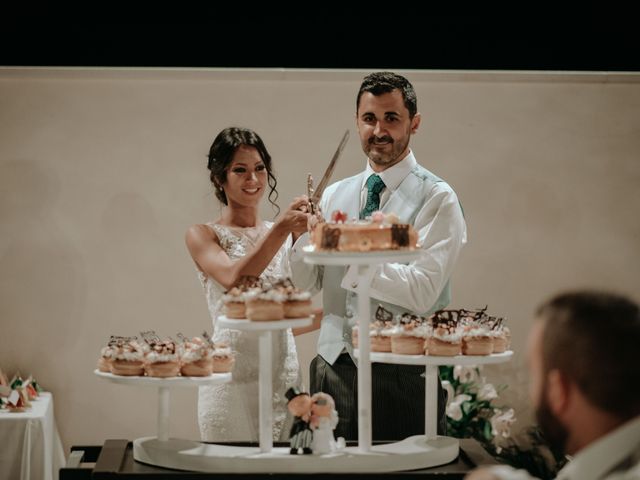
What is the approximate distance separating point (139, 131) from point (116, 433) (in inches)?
67.4

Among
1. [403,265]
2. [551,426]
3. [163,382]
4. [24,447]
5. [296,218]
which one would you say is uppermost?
[296,218]

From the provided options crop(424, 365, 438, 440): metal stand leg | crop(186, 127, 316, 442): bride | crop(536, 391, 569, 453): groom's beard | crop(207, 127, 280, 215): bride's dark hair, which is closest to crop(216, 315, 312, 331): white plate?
crop(424, 365, 438, 440): metal stand leg

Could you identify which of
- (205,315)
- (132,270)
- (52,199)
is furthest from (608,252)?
(52,199)

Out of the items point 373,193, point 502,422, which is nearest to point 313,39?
point 373,193

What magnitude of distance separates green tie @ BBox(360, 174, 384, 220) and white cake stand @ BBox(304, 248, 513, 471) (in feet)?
1.77

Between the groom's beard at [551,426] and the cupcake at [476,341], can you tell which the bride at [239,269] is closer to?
the cupcake at [476,341]

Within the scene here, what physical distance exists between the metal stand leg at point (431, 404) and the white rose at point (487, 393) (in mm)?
2136

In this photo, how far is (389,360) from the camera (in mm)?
3006

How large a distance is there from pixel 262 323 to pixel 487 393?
2.64 metres

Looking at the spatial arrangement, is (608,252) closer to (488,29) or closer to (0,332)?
(488,29)

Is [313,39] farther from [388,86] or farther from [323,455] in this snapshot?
[323,455]

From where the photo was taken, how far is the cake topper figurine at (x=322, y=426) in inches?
112

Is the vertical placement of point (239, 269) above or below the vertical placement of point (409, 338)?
above

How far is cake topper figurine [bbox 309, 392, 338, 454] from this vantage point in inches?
112
